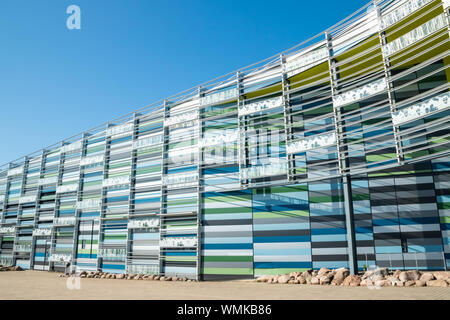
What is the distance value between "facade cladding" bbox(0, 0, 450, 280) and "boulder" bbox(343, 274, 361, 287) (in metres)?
1.39

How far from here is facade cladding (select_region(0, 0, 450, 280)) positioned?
66.5 ft

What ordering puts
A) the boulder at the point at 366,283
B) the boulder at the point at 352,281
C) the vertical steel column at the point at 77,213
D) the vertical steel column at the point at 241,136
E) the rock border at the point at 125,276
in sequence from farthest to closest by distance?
1. the vertical steel column at the point at 77,213
2. the rock border at the point at 125,276
3. the vertical steel column at the point at 241,136
4. the boulder at the point at 352,281
5. the boulder at the point at 366,283

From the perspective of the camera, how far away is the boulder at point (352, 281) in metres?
18.3

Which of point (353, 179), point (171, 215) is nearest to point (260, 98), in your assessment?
point (353, 179)

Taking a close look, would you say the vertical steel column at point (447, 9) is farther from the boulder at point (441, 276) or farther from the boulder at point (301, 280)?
the boulder at point (301, 280)

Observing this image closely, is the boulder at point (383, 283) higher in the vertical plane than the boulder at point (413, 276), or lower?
lower

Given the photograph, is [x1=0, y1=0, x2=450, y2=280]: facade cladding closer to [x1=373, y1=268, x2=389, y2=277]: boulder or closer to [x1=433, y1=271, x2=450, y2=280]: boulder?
[x1=373, y1=268, x2=389, y2=277]: boulder

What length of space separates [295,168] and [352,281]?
779 cm

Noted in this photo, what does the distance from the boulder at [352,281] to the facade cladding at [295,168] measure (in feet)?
4.55

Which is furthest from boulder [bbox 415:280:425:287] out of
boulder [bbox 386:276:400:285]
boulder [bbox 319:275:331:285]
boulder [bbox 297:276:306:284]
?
boulder [bbox 297:276:306:284]

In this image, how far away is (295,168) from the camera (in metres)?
22.0

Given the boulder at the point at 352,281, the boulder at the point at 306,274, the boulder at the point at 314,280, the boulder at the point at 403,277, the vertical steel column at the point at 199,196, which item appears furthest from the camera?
→ the vertical steel column at the point at 199,196

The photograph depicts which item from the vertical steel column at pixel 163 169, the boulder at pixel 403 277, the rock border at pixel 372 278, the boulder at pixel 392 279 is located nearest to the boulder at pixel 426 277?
the rock border at pixel 372 278

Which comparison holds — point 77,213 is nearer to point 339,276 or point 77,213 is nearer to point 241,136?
point 241,136
